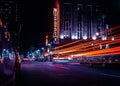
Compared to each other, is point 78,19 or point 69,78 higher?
point 78,19

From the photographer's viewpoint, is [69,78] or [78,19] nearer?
[69,78]

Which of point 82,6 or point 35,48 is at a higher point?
point 82,6

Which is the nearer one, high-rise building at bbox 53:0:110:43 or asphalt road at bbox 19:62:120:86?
asphalt road at bbox 19:62:120:86

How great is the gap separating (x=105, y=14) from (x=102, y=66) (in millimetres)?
121196

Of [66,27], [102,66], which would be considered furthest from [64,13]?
[102,66]

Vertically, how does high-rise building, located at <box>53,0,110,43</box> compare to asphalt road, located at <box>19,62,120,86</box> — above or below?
above

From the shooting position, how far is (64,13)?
486 feet

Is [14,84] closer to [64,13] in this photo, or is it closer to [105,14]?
[64,13]

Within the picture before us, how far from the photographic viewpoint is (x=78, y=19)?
15500cm

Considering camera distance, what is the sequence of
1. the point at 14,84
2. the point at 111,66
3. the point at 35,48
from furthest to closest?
the point at 35,48, the point at 111,66, the point at 14,84

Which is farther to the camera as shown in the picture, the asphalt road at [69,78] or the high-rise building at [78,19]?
the high-rise building at [78,19]

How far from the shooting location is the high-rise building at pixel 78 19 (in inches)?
5635

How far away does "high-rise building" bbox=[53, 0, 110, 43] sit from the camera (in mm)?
143125

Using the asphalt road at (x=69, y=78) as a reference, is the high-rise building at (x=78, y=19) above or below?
above
